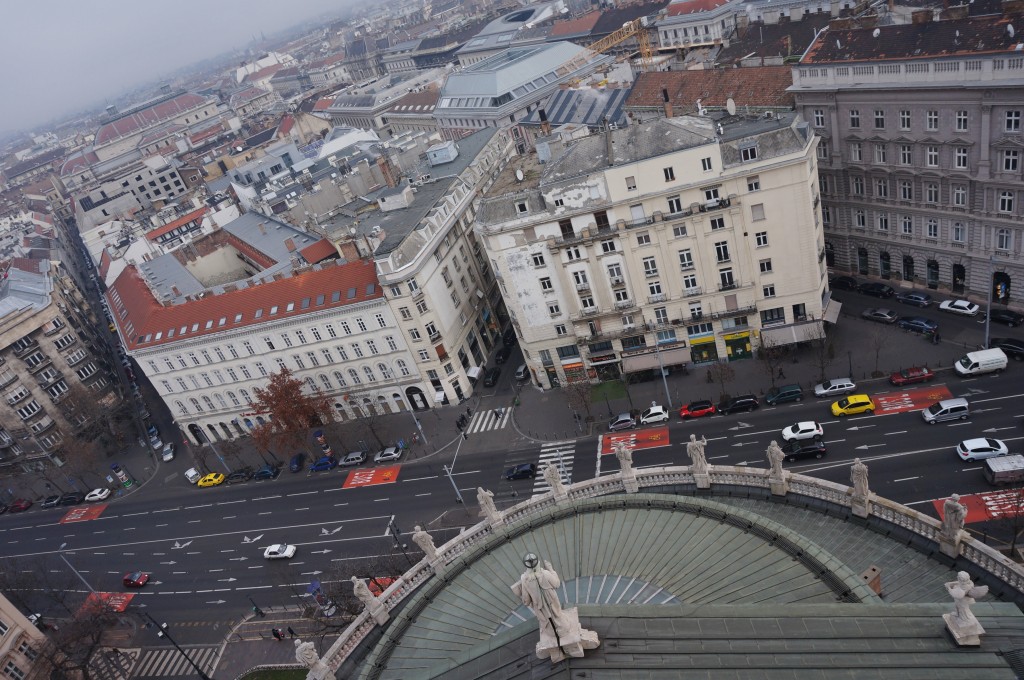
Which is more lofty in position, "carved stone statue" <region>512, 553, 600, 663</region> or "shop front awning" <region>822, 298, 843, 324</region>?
"carved stone statue" <region>512, 553, 600, 663</region>

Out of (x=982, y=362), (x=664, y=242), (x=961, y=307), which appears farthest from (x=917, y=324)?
(x=664, y=242)

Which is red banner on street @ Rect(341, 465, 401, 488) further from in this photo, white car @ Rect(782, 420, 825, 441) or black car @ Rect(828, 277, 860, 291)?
black car @ Rect(828, 277, 860, 291)

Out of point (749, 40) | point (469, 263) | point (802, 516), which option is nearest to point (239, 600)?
point (469, 263)

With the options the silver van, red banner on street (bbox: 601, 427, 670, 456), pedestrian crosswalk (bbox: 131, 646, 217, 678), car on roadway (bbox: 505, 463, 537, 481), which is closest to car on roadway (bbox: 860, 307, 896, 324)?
the silver van

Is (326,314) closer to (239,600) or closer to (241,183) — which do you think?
(239,600)

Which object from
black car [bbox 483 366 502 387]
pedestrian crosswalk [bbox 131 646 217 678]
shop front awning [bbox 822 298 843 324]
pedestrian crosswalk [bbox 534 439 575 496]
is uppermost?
shop front awning [bbox 822 298 843 324]

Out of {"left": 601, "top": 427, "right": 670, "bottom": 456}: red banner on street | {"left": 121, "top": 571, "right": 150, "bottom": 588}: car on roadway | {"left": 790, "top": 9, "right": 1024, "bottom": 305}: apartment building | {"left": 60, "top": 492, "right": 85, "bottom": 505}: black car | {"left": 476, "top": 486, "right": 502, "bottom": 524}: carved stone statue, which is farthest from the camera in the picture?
{"left": 60, "top": 492, "right": 85, "bottom": 505}: black car

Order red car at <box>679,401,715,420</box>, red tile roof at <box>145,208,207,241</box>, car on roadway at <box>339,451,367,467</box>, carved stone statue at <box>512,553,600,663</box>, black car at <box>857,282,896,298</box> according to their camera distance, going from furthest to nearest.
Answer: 1. red tile roof at <box>145,208,207,241</box>
2. car on roadway at <box>339,451,367,467</box>
3. black car at <box>857,282,896,298</box>
4. red car at <box>679,401,715,420</box>
5. carved stone statue at <box>512,553,600,663</box>

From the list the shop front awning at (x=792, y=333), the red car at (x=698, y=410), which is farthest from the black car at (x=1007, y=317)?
the red car at (x=698, y=410)
